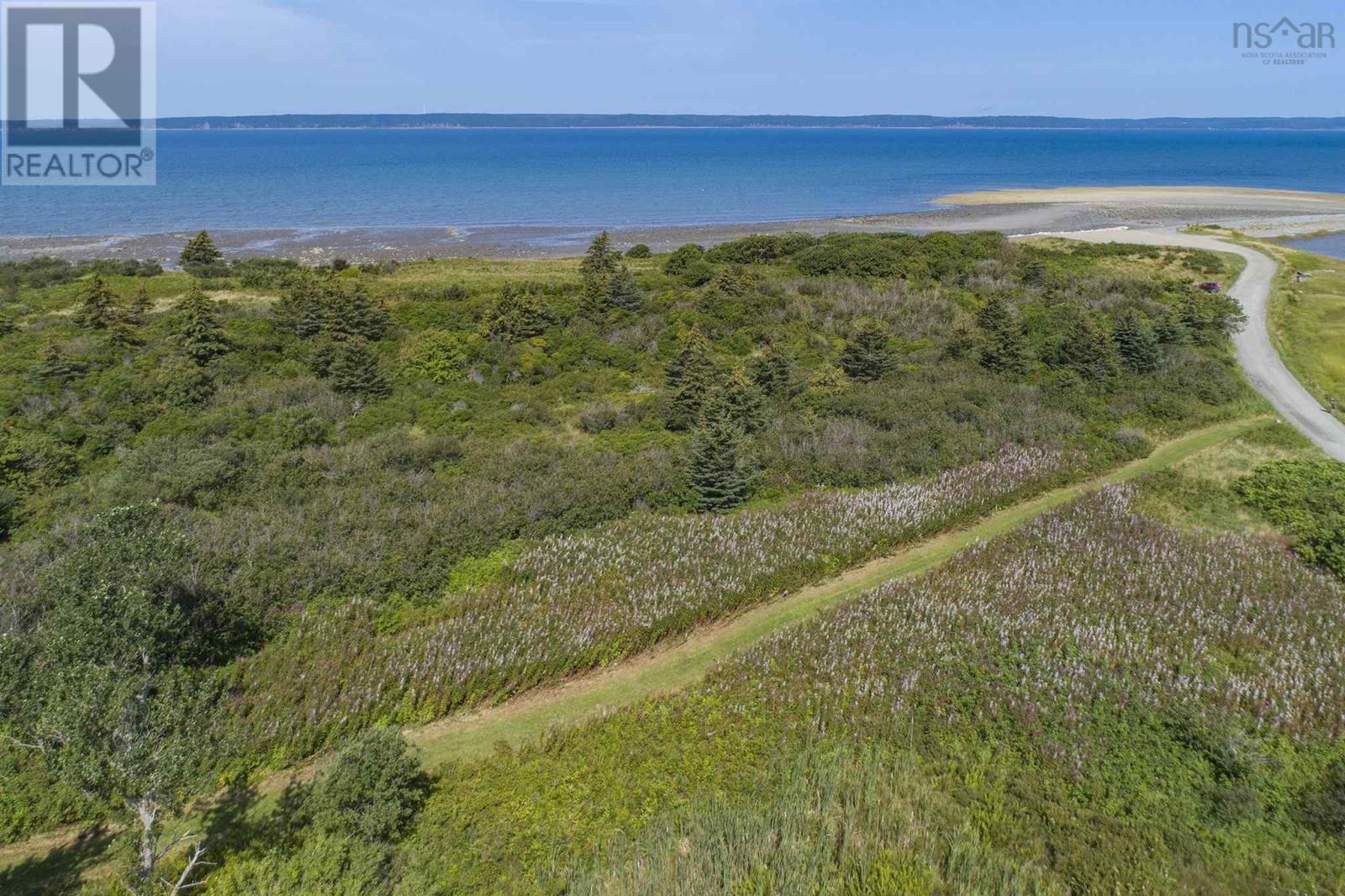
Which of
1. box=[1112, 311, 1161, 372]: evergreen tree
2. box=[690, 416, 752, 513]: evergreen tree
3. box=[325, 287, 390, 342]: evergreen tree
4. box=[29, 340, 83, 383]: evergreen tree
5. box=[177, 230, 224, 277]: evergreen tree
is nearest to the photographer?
box=[690, 416, 752, 513]: evergreen tree

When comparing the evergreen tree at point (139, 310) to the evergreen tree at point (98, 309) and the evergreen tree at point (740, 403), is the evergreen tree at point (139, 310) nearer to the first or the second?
the evergreen tree at point (98, 309)

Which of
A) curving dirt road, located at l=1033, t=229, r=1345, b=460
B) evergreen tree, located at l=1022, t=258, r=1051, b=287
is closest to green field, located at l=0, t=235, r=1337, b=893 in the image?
curving dirt road, located at l=1033, t=229, r=1345, b=460

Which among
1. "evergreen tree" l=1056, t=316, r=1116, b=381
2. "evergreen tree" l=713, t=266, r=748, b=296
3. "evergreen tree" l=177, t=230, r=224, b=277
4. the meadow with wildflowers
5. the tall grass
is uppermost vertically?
"evergreen tree" l=177, t=230, r=224, b=277

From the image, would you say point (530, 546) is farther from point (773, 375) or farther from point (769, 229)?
point (769, 229)

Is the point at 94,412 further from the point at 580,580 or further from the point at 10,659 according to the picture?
the point at 580,580

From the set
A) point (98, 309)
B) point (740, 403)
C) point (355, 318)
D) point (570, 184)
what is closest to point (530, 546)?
point (740, 403)

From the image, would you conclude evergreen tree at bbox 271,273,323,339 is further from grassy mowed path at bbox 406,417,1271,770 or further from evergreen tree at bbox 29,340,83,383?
grassy mowed path at bbox 406,417,1271,770

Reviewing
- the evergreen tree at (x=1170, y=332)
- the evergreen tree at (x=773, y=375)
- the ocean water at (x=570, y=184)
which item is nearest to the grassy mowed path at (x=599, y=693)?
the evergreen tree at (x=773, y=375)
